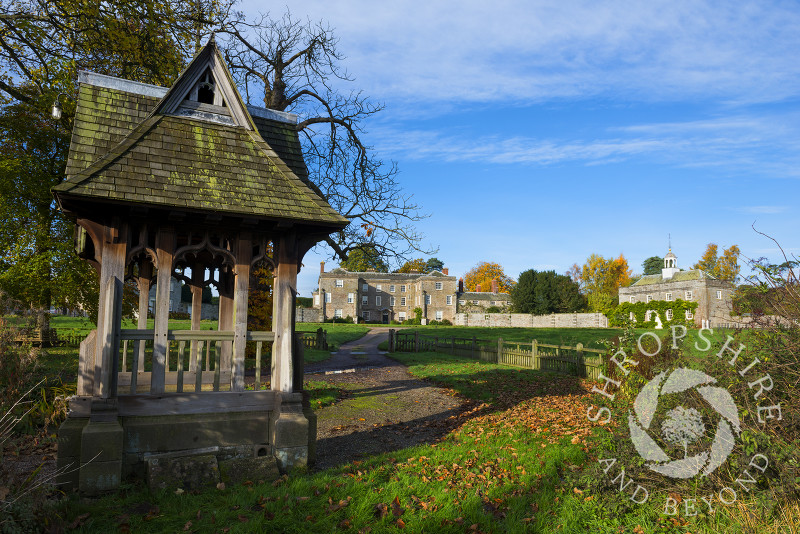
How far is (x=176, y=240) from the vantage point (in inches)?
301

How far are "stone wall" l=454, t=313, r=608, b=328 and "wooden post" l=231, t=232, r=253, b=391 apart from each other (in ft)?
198

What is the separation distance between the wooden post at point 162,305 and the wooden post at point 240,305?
39.2 inches

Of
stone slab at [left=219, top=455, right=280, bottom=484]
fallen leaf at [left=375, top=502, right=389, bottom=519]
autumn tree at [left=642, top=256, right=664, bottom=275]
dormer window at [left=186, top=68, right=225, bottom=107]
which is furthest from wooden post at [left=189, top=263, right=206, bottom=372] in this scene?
autumn tree at [left=642, top=256, right=664, bottom=275]

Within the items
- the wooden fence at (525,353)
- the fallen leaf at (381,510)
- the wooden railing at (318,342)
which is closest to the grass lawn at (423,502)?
the fallen leaf at (381,510)

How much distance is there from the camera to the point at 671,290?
217ft

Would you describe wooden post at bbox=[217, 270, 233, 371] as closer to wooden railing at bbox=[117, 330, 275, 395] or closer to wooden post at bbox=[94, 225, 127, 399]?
wooden railing at bbox=[117, 330, 275, 395]

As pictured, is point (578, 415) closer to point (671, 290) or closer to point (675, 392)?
point (675, 392)

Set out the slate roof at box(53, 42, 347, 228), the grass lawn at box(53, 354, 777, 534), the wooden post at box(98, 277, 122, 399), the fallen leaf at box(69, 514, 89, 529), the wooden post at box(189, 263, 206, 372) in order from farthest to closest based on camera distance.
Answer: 1. the wooden post at box(189, 263, 206, 372)
2. the slate roof at box(53, 42, 347, 228)
3. the wooden post at box(98, 277, 122, 399)
4. the grass lawn at box(53, 354, 777, 534)
5. the fallen leaf at box(69, 514, 89, 529)

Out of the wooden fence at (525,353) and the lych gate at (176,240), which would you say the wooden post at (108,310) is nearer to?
the lych gate at (176,240)

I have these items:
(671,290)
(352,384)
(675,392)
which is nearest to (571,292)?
(671,290)

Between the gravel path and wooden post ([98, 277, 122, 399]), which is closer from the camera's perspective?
wooden post ([98, 277, 122, 399])

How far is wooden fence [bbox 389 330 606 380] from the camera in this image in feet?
60.4

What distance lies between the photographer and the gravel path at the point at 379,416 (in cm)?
913

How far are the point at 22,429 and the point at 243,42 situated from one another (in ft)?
52.2
